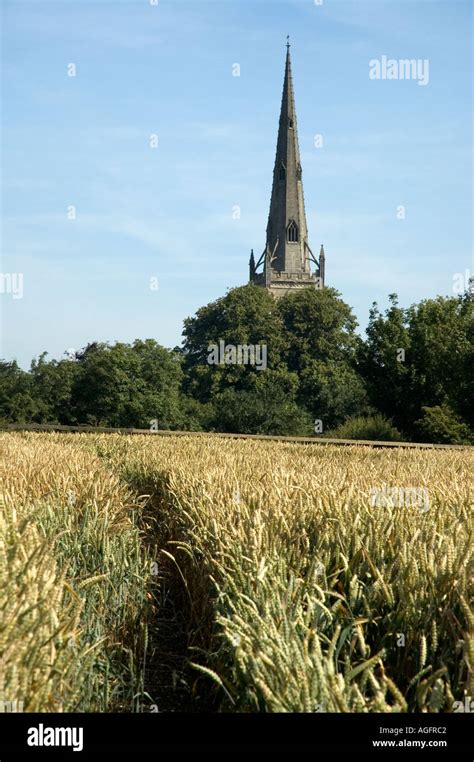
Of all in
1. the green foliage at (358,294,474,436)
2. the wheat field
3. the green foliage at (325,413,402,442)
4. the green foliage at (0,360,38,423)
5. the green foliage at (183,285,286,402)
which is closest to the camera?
the wheat field

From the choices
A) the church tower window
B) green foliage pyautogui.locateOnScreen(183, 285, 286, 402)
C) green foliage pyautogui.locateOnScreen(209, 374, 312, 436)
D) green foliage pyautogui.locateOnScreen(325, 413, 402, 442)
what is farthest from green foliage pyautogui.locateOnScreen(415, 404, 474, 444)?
the church tower window

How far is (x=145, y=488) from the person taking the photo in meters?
12.5

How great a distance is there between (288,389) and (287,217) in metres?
56.7

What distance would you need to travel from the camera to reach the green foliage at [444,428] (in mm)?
39188

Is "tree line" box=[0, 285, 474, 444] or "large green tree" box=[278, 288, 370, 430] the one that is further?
"large green tree" box=[278, 288, 370, 430]

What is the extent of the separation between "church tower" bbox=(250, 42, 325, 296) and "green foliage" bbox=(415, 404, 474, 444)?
7870cm

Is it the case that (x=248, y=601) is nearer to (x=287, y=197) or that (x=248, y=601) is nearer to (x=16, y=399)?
(x=16, y=399)

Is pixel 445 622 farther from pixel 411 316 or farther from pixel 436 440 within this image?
pixel 411 316

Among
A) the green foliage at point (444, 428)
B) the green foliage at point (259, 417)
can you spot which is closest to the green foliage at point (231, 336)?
the green foliage at point (259, 417)

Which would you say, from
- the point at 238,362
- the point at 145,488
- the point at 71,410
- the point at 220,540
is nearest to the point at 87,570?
the point at 220,540

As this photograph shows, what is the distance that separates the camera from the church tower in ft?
396

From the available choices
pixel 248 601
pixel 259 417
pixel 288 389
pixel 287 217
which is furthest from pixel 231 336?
pixel 248 601

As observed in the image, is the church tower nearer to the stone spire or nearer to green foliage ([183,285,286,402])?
the stone spire

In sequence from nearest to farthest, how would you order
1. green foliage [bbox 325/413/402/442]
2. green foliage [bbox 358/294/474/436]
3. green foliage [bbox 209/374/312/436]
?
green foliage [bbox 325/413/402/442] → green foliage [bbox 358/294/474/436] → green foliage [bbox 209/374/312/436]
